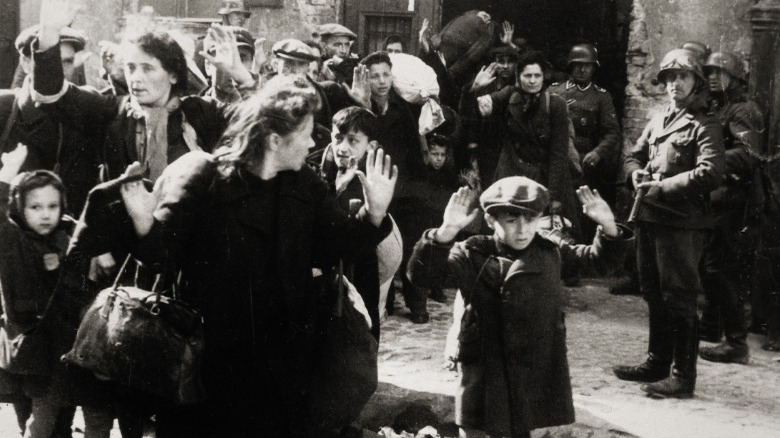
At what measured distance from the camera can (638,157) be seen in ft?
20.2

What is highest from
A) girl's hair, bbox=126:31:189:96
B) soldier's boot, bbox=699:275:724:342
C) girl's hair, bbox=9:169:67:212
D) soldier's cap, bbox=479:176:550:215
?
girl's hair, bbox=126:31:189:96

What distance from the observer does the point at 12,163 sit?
4.48 m

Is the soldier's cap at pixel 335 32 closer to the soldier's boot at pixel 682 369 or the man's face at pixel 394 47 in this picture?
the man's face at pixel 394 47

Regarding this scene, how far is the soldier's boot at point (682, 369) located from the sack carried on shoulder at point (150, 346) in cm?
339

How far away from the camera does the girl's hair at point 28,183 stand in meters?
4.32

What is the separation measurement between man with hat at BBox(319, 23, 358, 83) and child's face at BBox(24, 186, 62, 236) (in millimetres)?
3537

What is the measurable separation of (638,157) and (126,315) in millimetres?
4056

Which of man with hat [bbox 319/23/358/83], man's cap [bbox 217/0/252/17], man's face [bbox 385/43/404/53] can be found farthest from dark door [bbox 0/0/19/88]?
man's face [bbox 385/43/404/53]

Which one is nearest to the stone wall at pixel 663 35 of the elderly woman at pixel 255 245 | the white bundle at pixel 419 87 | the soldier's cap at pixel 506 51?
the soldier's cap at pixel 506 51

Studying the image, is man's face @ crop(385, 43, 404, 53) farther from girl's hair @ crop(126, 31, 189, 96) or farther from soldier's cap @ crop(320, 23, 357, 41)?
girl's hair @ crop(126, 31, 189, 96)

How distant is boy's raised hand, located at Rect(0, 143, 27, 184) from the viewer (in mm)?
4469

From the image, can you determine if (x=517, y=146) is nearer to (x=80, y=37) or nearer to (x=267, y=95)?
(x=80, y=37)

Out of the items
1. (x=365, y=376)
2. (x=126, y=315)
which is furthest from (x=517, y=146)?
(x=126, y=315)

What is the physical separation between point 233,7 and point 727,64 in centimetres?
514
